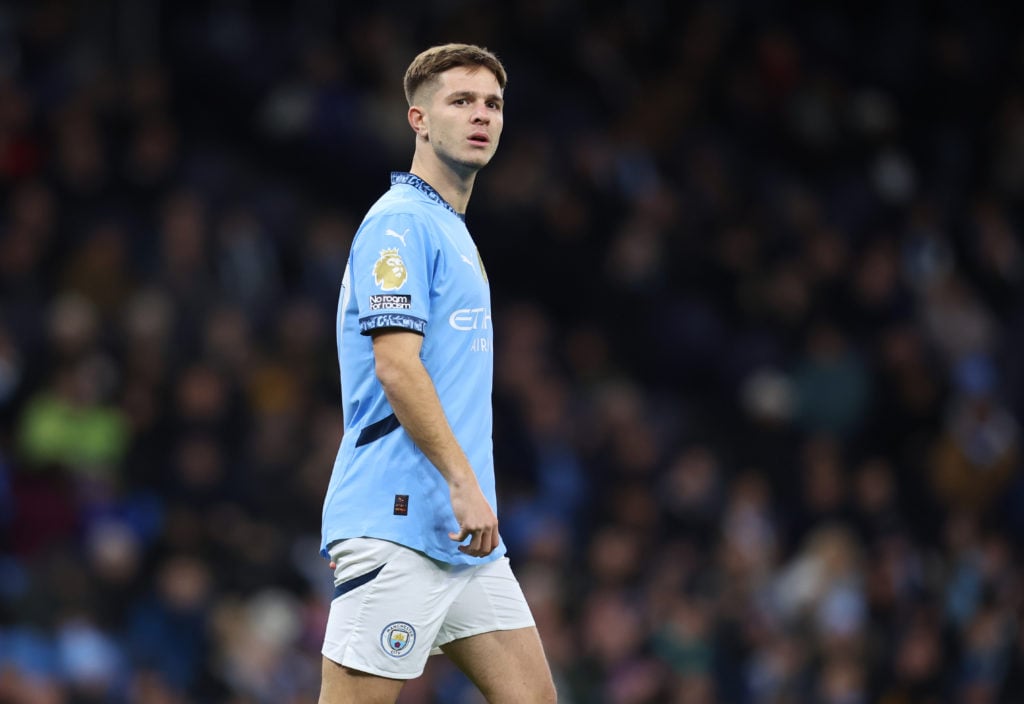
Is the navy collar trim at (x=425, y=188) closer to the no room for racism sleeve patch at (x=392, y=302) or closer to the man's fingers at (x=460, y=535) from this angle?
the no room for racism sleeve patch at (x=392, y=302)

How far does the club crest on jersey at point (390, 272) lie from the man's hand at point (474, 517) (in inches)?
24.7

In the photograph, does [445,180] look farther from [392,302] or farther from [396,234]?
[392,302]

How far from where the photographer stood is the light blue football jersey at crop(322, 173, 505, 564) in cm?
480

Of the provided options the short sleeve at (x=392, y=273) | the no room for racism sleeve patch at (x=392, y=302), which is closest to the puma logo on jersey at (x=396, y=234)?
the short sleeve at (x=392, y=273)

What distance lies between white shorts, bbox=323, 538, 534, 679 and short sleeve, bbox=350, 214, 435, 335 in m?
0.66

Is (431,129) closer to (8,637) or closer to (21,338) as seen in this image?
(8,637)

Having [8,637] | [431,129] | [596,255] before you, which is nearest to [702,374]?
[596,255]

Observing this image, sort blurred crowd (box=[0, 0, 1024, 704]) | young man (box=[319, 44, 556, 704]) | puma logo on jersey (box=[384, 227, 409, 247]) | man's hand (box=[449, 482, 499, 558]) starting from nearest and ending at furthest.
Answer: man's hand (box=[449, 482, 499, 558]) < young man (box=[319, 44, 556, 704]) < puma logo on jersey (box=[384, 227, 409, 247]) < blurred crowd (box=[0, 0, 1024, 704])

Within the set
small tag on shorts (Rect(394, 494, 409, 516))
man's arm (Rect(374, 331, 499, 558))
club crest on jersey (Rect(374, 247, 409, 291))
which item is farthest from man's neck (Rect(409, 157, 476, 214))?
small tag on shorts (Rect(394, 494, 409, 516))

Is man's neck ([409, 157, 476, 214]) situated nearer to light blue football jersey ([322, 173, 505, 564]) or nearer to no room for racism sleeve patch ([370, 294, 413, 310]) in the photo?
light blue football jersey ([322, 173, 505, 564])

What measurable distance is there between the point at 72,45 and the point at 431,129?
10.3 metres

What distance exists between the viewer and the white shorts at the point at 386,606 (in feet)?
15.7

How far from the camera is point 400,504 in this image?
15.8ft

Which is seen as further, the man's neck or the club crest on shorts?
the man's neck
